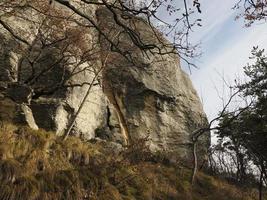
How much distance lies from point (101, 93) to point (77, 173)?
7.82m

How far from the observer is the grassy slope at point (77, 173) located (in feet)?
31.9

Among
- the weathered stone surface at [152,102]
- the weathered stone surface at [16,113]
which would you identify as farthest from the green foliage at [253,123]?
the weathered stone surface at [16,113]

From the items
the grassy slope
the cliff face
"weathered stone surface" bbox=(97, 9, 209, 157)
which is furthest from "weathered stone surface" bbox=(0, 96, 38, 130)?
"weathered stone surface" bbox=(97, 9, 209, 157)

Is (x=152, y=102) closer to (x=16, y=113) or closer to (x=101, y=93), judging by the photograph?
(x=101, y=93)

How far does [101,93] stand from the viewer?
1861cm

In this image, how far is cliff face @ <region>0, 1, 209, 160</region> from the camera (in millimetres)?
14883

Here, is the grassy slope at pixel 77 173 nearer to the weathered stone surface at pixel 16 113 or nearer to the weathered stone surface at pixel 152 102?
the weathered stone surface at pixel 16 113

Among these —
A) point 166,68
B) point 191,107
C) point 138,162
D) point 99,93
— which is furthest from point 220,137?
point 138,162

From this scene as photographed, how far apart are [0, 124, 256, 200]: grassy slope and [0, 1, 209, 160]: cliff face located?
1.34m

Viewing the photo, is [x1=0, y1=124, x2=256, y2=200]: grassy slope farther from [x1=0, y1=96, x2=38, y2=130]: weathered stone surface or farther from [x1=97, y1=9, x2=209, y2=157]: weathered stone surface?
[x1=97, y1=9, x2=209, y2=157]: weathered stone surface

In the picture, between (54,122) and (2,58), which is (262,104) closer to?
(54,122)

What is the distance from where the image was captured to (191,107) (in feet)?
71.3

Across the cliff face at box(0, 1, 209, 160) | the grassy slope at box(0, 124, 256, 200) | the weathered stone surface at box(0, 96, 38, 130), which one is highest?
the cliff face at box(0, 1, 209, 160)

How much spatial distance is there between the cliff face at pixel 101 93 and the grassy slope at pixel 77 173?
1.34m
